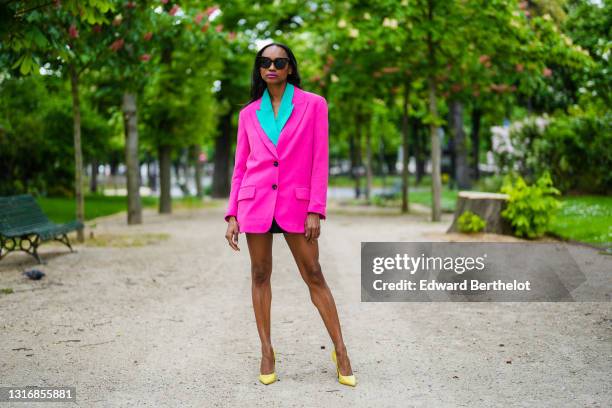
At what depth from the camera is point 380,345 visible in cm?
604

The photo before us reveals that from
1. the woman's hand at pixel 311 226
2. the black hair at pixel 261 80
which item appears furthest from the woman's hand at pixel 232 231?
the black hair at pixel 261 80

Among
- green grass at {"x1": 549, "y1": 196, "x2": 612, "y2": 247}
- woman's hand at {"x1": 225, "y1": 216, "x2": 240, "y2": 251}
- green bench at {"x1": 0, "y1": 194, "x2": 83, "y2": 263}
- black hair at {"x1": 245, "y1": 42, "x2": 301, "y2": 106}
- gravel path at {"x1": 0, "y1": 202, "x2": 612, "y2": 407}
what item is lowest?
gravel path at {"x1": 0, "y1": 202, "x2": 612, "y2": 407}

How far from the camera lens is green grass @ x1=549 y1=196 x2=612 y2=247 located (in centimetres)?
1295

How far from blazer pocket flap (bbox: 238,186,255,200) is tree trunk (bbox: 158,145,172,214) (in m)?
20.2

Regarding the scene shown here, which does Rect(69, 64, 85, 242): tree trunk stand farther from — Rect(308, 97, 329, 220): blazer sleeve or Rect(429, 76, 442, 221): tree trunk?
Rect(308, 97, 329, 220): blazer sleeve

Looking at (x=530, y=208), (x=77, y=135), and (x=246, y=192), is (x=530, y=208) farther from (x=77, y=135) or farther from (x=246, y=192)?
(x=246, y=192)

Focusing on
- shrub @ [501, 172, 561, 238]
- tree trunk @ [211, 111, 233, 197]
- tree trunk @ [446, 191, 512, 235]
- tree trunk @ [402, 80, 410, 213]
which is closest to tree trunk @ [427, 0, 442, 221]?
tree trunk @ [402, 80, 410, 213]

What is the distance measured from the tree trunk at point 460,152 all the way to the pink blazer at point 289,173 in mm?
28163

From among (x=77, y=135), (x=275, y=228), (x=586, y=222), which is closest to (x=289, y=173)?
(x=275, y=228)

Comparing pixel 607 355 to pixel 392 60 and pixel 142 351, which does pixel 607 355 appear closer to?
pixel 142 351

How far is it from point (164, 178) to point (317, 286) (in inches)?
804

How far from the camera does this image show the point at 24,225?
11.8m

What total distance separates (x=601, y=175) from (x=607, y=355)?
16.1 m

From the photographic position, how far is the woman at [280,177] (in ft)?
15.6
